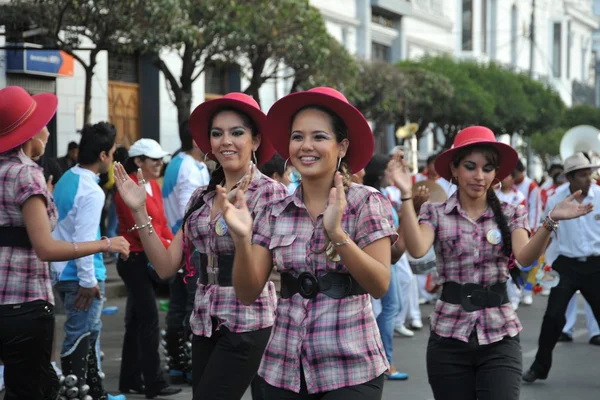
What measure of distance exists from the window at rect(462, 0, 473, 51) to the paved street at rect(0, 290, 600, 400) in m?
41.4

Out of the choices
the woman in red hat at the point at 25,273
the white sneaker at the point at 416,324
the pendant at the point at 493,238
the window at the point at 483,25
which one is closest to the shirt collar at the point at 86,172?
the woman in red hat at the point at 25,273

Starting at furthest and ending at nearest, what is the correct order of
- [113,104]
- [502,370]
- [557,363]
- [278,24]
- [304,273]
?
1. [113,104]
2. [278,24]
3. [557,363]
4. [502,370]
5. [304,273]

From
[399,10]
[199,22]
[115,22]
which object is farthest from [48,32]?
[399,10]

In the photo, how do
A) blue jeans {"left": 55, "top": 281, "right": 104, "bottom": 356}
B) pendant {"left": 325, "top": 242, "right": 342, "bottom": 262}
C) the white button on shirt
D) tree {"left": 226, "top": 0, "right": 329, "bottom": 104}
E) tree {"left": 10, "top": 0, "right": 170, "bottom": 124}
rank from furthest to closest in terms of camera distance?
1. tree {"left": 226, "top": 0, "right": 329, "bottom": 104}
2. tree {"left": 10, "top": 0, "right": 170, "bottom": 124}
3. the white button on shirt
4. blue jeans {"left": 55, "top": 281, "right": 104, "bottom": 356}
5. pendant {"left": 325, "top": 242, "right": 342, "bottom": 262}

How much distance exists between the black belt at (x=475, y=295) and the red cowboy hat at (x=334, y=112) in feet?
4.17

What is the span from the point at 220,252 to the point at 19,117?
4.08 feet

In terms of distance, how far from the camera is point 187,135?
8500 mm

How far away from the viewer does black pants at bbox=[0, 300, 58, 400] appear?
16.3ft

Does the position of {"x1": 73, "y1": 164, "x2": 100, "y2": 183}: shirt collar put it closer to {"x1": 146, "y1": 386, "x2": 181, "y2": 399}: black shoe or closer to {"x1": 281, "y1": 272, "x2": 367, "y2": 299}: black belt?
{"x1": 146, "y1": 386, "x2": 181, "y2": 399}: black shoe

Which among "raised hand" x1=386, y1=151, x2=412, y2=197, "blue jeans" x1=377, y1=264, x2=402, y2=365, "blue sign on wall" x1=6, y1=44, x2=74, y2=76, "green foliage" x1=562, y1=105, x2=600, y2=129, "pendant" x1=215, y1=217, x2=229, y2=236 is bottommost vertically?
"blue jeans" x1=377, y1=264, x2=402, y2=365

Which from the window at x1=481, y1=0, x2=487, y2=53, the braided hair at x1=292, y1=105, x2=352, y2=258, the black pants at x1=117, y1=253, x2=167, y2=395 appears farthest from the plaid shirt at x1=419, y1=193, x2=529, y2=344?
the window at x1=481, y1=0, x2=487, y2=53

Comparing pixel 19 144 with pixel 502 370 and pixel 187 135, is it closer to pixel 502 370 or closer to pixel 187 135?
pixel 502 370

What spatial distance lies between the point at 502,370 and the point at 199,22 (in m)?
13.4

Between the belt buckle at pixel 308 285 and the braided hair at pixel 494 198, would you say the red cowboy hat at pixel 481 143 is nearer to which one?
the braided hair at pixel 494 198
